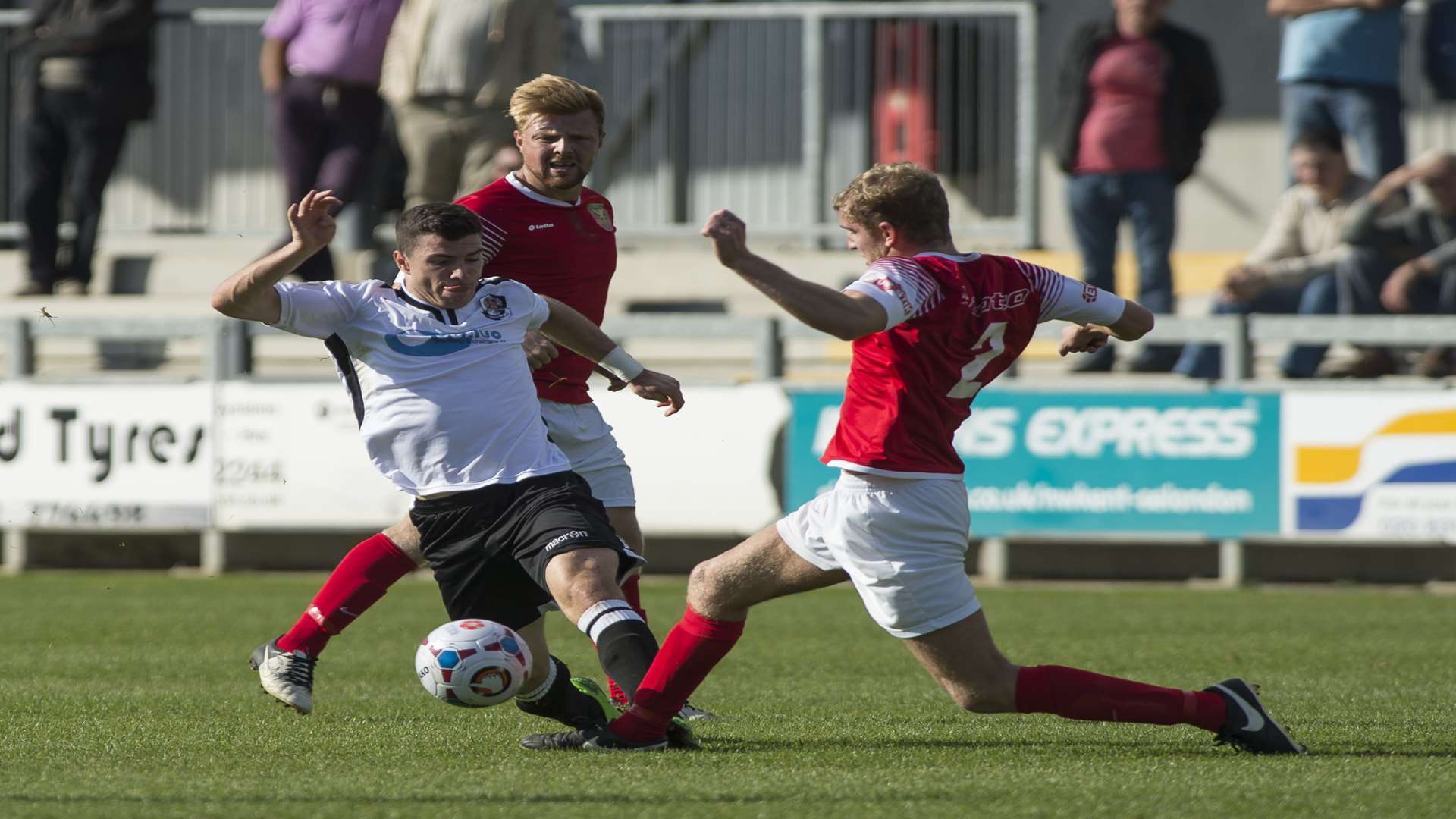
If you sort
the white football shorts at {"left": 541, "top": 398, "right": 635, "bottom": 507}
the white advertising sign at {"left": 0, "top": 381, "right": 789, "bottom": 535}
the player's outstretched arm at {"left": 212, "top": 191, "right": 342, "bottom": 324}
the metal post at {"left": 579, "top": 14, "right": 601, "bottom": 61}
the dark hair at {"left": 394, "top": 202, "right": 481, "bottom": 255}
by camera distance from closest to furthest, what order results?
the player's outstretched arm at {"left": 212, "top": 191, "right": 342, "bottom": 324} → the dark hair at {"left": 394, "top": 202, "right": 481, "bottom": 255} → the white football shorts at {"left": 541, "top": 398, "right": 635, "bottom": 507} → the white advertising sign at {"left": 0, "top": 381, "right": 789, "bottom": 535} → the metal post at {"left": 579, "top": 14, "right": 601, "bottom": 61}

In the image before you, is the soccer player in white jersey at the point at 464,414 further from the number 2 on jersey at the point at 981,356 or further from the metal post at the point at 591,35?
the metal post at the point at 591,35

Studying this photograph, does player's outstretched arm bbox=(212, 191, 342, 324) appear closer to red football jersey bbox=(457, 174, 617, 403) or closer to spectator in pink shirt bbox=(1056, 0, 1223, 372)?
red football jersey bbox=(457, 174, 617, 403)

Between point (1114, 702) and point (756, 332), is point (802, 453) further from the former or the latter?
point (1114, 702)

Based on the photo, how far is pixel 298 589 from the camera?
11.3m

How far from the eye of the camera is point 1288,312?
12430mm

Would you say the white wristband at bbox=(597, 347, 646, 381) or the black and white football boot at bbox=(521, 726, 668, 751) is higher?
the white wristband at bbox=(597, 347, 646, 381)

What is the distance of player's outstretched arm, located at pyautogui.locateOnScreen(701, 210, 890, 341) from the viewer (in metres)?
4.73

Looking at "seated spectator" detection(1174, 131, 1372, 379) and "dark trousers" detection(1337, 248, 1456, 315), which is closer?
"dark trousers" detection(1337, 248, 1456, 315)

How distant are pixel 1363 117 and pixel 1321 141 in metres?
0.62

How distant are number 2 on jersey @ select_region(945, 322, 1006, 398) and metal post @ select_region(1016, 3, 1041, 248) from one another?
356 inches

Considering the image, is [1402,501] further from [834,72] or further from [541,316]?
[541,316]

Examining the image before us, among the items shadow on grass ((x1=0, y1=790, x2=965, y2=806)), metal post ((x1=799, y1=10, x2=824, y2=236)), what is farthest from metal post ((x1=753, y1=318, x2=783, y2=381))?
shadow on grass ((x1=0, y1=790, x2=965, y2=806))

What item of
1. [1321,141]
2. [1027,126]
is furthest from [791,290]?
[1027,126]

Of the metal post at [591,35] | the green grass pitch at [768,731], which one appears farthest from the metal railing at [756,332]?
the metal post at [591,35]
